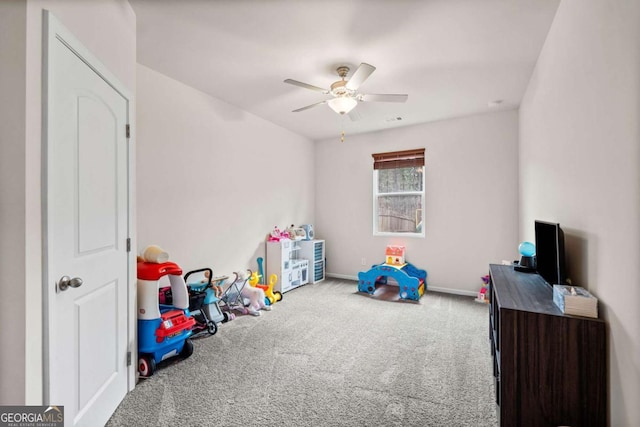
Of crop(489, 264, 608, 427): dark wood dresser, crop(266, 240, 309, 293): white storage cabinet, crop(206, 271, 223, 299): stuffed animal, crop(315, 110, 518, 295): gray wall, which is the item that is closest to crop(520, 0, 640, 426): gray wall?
crop(489, 264, 608, 427): dark wood dresser

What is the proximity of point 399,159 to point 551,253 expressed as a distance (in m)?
3.17

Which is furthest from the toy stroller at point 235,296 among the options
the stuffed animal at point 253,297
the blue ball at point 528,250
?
the blue ball at point 528,250

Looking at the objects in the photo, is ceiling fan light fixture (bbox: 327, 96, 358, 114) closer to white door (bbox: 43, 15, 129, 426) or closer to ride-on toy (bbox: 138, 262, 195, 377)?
white door (bbox: 43, 15, 129, 426)

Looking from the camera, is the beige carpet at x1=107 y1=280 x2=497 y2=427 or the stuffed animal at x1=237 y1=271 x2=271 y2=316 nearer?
the beige carpet at x1=107 y1=280 x2=497 y2=427

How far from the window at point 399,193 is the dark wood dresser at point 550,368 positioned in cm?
329

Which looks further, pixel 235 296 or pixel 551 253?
pixel 235 296

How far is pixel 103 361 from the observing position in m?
1.67

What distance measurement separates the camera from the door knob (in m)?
1.31

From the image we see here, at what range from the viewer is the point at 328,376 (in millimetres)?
2148

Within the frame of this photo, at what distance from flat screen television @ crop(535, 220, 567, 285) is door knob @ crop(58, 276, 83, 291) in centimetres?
253

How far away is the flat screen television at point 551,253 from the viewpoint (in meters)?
1.63

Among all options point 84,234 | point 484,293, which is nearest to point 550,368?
point 84,234

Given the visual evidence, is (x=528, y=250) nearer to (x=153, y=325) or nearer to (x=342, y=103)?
(x=342, y=103)

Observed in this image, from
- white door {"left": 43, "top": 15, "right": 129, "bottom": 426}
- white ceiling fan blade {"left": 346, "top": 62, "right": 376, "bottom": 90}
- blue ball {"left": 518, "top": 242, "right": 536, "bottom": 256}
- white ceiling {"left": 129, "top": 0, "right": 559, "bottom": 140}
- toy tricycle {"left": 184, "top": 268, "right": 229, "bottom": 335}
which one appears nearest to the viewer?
white door {"left": 43, "top": 15, "right": 129, "bottom": 426}
